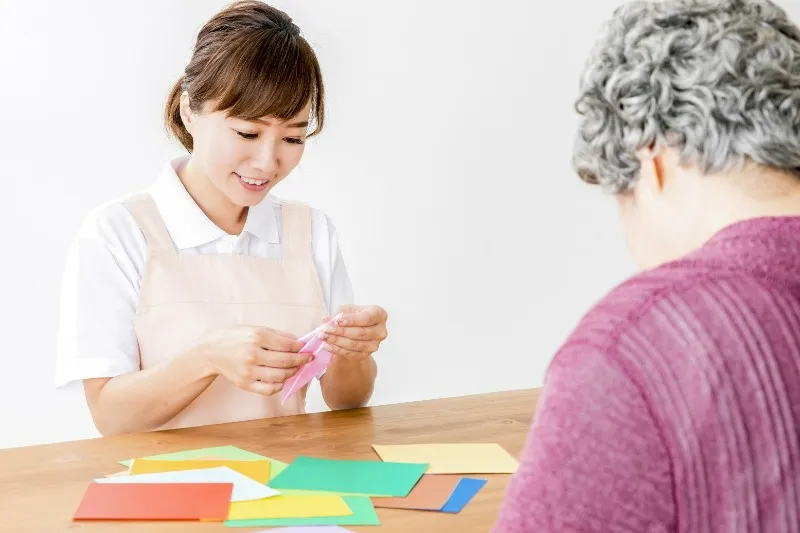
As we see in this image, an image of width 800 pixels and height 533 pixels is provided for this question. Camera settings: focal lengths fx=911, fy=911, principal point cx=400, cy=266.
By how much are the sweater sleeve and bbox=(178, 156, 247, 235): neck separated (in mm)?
1482

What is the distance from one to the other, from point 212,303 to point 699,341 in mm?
1440

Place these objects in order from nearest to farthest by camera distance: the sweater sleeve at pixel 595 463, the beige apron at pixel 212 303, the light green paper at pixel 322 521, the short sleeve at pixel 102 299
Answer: the sweater sleeve at pixel 595 463, the light green paper at pixel 322 521, the short sleeve at pixel 102 299, the beige apron at pixel 212 303

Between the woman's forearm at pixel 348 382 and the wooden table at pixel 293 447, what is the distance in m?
0.17

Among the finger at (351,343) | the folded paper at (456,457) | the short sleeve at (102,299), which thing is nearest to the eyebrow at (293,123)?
the short sleeve at (102,299)

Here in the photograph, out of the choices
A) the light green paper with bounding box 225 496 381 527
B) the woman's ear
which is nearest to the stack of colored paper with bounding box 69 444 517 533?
the light green paper with bounding box 225 496 381 527

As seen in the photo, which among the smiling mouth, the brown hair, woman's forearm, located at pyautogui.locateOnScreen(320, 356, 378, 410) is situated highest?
the brown hair

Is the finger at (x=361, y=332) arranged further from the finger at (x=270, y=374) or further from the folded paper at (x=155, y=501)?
the folded paper at (x=155, y=501)

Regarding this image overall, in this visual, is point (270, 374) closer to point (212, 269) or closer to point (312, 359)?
point (312, 359)

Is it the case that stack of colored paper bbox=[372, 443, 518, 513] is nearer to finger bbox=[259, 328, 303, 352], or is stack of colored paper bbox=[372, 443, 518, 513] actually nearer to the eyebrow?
finger bbox=[259, 328, 303, 352]

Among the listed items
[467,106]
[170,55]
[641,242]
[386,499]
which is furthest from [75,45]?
[641,242]

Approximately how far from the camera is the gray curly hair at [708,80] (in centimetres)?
87

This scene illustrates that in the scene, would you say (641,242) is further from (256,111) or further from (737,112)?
(256,111)

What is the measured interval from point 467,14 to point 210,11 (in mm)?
1015

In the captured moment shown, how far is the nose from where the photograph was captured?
6.46ft
